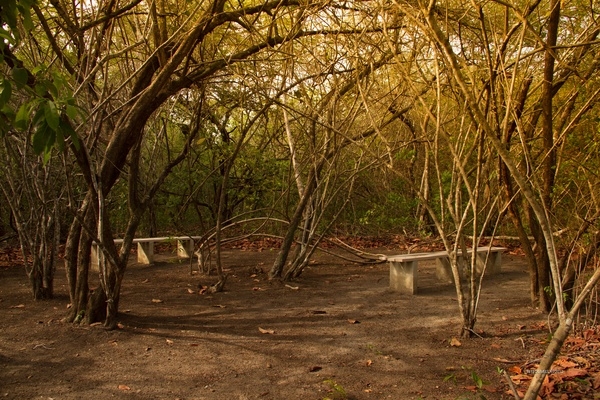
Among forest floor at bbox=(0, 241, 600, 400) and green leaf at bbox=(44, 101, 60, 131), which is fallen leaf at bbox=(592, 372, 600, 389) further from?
green leaf at bbox=(44, 101, 60, 131)

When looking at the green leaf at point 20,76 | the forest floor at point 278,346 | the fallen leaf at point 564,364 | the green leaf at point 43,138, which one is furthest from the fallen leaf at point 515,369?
the green leaf at point 20,76

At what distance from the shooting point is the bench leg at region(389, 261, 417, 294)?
6109 mm

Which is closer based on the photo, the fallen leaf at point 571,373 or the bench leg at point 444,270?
the fallen leaf at point 571,373

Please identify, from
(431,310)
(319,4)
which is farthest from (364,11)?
(431,310)

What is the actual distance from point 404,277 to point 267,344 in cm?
236

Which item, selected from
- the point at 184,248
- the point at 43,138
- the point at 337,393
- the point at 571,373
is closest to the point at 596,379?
the point at 571,373

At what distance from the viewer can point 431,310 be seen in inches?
212

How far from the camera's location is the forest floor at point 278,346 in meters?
3.46

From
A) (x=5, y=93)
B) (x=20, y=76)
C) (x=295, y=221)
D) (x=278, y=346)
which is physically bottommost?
(x=278, y=346)

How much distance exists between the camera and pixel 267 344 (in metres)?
4.34

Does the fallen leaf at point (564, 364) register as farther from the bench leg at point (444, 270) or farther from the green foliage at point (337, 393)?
the bench leg at point (444, 270)

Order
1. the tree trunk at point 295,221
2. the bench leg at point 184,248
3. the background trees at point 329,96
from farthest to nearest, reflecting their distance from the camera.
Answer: the bench leg at point 184,248 < the tree trunk at point 295,221 < the background trees at point 329,96

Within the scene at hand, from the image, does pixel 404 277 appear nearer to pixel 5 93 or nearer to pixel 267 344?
pixel 267 344

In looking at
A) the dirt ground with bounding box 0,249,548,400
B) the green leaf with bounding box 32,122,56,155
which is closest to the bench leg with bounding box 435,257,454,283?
the dirt ground with bounding box 0,249,548,400
